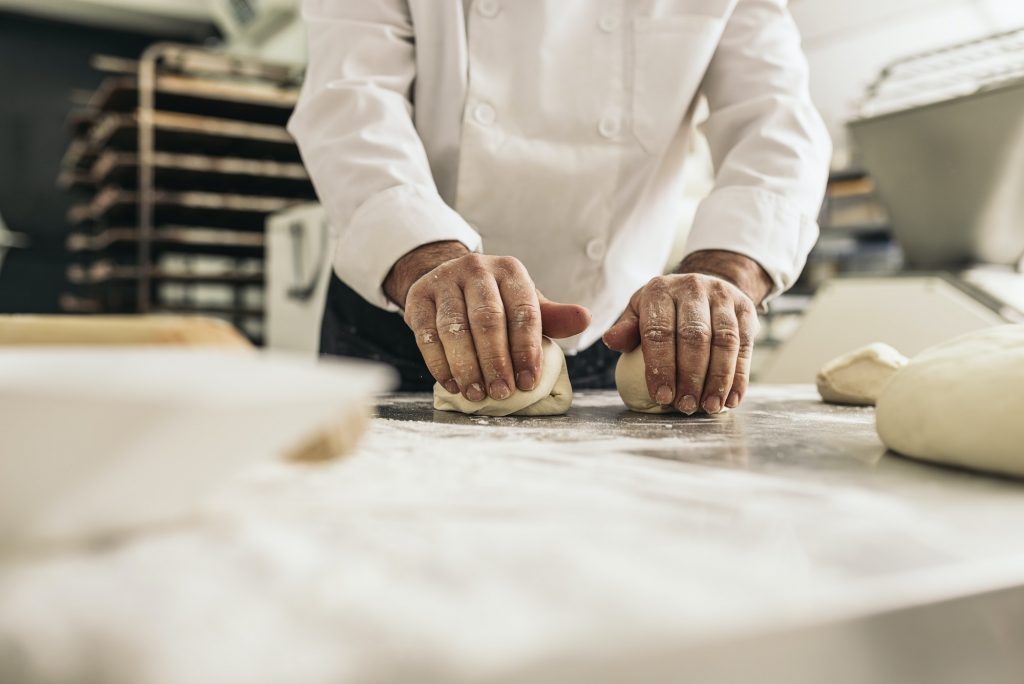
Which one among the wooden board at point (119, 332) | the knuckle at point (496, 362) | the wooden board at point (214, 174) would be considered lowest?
the wooden board at point (214, 174)

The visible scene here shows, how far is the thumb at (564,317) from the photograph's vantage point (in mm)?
893

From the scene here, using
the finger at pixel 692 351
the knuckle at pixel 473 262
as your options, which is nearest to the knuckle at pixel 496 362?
the knuckle at pixel 473 262

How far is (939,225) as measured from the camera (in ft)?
5.95

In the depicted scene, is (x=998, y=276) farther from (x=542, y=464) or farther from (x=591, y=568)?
(x=591, y=568)

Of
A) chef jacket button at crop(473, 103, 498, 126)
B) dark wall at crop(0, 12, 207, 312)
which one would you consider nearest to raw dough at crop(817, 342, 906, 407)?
chef jacket button at crop(473, 103, 498, 126)

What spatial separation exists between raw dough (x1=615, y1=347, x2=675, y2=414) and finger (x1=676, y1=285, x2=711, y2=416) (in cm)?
4

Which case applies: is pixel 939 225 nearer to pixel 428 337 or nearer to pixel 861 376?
pixel 861 376

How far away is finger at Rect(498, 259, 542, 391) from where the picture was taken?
2.86 feet

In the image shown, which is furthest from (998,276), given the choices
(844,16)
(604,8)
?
(844,16)

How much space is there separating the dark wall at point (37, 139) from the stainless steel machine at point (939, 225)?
7.22 m

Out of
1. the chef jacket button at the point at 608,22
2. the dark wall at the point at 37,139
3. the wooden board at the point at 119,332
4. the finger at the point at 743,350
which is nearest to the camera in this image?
the wooden board at the point at 119,332

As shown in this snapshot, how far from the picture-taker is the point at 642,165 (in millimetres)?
1388

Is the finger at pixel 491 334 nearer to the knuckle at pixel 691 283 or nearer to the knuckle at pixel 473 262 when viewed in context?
the knuckle at pixel 473 262

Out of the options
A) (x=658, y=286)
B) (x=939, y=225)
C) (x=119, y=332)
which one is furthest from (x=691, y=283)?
(x=939, y=225)
